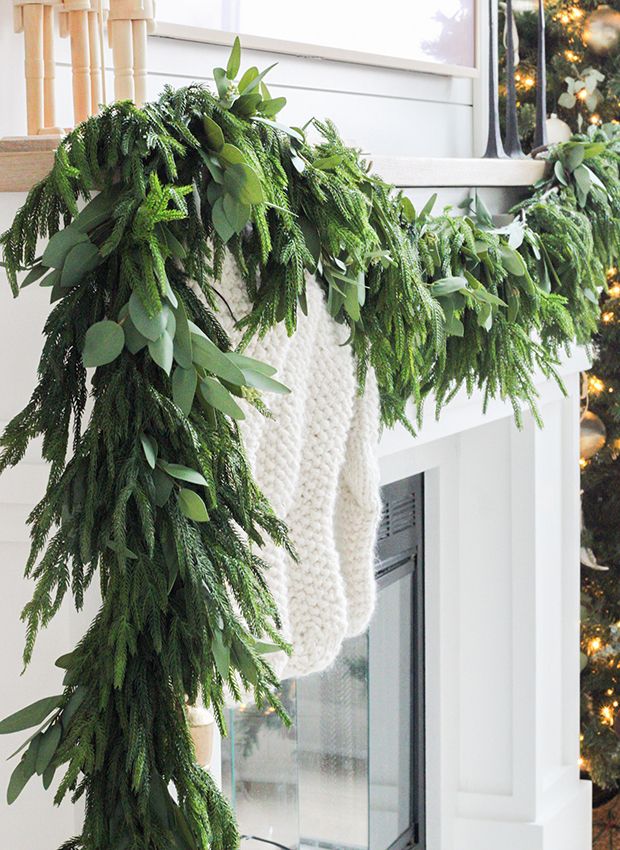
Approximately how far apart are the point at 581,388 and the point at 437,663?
0.73 metres

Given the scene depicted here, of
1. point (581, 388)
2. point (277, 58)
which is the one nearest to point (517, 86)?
point (581, 388)

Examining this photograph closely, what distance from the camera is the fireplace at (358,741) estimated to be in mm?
1740

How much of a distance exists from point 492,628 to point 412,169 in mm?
1064

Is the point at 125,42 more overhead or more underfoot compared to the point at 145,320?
more overhead

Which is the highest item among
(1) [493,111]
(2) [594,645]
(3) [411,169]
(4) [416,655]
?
(1) [493,111]

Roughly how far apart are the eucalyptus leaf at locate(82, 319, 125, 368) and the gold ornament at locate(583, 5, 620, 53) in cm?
205

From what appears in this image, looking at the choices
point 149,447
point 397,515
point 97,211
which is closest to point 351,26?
point 397,515

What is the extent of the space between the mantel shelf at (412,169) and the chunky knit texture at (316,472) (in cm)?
18

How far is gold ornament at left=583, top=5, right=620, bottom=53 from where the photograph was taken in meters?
2.54

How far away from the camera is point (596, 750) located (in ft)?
8.78

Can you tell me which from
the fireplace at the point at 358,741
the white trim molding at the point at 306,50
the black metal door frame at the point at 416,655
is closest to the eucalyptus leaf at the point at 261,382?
the white trim molding at the point at 306,50

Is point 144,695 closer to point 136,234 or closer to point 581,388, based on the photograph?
point 136,234

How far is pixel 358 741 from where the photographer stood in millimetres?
1985

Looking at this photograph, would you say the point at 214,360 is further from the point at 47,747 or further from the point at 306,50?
the point at 306,50
